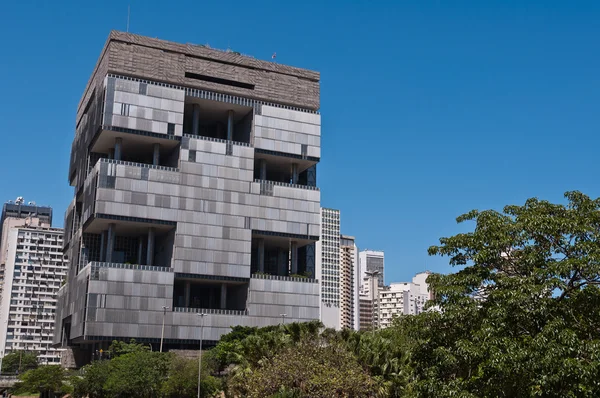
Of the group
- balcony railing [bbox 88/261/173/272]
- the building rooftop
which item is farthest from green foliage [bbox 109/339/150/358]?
the building rooftop

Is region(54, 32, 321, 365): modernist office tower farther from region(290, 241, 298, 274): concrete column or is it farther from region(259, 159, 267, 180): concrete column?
region(290, 241, 298, 274): concrete column

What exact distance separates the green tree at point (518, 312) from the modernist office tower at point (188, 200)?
7998 cm

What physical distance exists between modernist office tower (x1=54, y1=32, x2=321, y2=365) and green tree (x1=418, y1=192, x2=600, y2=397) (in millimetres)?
79981

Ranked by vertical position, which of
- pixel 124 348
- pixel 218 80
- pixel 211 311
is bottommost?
pixel 124 348

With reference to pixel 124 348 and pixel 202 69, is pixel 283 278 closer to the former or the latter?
pixel 124 348

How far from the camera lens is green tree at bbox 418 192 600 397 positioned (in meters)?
31.7

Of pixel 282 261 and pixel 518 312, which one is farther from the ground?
pixel 282 261

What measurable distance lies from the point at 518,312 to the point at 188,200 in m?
89.9

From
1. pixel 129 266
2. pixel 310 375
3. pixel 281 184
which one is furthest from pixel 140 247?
pixel 310 375

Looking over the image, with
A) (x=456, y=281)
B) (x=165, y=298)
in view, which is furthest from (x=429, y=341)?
(x=165, y=298)

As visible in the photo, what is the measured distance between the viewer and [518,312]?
1342 inches

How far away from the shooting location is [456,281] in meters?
37.7

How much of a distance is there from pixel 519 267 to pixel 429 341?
6.06 meters

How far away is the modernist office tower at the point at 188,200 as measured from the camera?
11350cm
